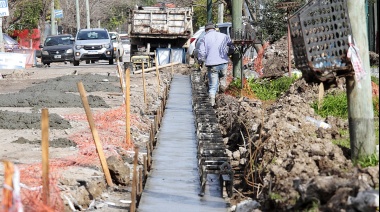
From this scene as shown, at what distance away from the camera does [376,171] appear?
771 cm

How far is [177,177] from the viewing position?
12.2 meters

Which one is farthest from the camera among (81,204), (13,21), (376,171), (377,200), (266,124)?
(13,21)

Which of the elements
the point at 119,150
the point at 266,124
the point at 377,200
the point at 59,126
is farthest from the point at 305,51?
the point at 59,126

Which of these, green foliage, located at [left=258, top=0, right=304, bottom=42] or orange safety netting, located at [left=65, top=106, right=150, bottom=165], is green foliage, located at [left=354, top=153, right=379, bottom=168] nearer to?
orange safety netting, located at [left=65, top=106, right=150, bottom=165]

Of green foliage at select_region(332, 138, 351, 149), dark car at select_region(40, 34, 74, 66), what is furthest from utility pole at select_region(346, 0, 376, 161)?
dark car at select_region(40, 34, 74, 66)

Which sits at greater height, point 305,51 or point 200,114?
point 305,51

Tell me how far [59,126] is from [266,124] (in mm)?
4873

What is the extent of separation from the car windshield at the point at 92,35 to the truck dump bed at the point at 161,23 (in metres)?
5.61

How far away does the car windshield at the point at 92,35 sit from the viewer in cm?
4150

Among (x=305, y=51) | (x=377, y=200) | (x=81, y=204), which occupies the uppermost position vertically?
(x=305, y=51)

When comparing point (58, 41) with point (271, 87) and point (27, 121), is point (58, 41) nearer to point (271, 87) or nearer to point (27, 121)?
point (271, 87)

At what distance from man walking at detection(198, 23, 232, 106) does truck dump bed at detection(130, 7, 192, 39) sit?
16669 mm

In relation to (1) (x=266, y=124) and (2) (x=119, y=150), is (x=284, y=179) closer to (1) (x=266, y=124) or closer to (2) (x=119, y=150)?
(1) (x=266, y=124)

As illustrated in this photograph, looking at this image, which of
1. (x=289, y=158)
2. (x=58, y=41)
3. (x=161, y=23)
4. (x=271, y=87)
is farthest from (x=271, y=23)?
(x=289, y=158)
